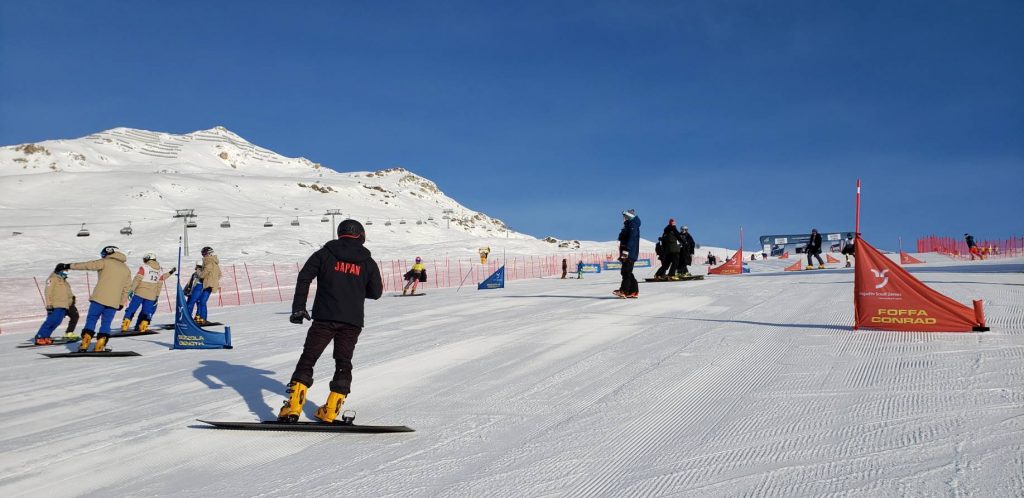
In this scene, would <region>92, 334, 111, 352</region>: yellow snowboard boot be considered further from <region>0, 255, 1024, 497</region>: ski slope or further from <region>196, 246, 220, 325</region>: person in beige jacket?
<region>196, 246, 220, 325</region>: person in beige jacket

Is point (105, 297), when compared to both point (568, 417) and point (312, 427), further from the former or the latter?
point (568, 417)

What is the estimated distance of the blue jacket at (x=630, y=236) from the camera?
49.9ft

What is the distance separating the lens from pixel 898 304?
29.1ft

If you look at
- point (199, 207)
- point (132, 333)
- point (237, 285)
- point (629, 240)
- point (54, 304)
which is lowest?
point (132, 333)

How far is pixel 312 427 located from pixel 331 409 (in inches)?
8.3

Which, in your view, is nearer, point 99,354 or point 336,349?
point 336,349

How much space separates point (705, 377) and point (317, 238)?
215 ft

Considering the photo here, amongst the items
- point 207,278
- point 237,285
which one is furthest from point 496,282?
point 207,278

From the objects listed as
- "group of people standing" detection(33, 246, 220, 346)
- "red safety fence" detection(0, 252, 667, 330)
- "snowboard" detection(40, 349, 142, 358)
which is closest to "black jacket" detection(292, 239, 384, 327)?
"group of people standing" detection(33, 246, 220, 346)

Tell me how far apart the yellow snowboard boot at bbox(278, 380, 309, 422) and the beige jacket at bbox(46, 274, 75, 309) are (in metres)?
9.42

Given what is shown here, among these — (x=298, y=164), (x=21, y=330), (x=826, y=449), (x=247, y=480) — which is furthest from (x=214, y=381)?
(x=298, y=164)

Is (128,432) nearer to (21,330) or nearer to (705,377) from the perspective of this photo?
(705,377)

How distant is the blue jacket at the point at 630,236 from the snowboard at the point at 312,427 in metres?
10.7

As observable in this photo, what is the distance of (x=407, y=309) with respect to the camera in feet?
53.4
